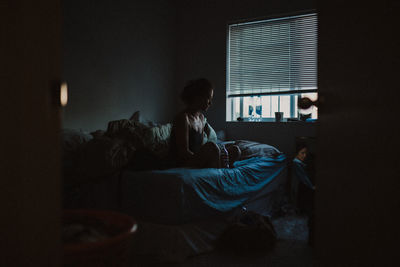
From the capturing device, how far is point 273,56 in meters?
3.85

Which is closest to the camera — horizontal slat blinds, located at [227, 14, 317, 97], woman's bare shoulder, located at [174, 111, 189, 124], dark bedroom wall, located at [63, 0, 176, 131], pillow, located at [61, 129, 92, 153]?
pillow, located at [61, 129, 92, 153]

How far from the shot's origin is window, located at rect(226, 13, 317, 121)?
368 centimetres

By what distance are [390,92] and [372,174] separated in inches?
7.6

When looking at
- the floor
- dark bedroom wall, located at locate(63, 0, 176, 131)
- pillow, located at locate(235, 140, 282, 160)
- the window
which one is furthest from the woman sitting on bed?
the window

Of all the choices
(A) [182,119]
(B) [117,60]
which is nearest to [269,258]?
Result: (A) [182,119]

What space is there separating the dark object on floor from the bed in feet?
0.31

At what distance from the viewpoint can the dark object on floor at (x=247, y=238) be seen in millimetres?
2078

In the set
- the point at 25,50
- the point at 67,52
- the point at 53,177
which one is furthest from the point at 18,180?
the point at 67,52

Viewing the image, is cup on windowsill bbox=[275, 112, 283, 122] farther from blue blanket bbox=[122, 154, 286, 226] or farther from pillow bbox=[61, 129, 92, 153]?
pillow bbox=[61, 129, 92, 153]

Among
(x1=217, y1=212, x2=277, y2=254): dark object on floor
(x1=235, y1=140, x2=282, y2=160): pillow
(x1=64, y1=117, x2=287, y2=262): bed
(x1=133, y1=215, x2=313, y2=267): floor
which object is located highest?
(x1=235, y1=140, x2=282, y2=160): pillow

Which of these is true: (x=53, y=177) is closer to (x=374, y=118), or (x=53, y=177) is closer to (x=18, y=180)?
(x=18, y=180)

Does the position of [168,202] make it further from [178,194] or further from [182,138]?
[182,138]

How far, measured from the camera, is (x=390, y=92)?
2.45 feet

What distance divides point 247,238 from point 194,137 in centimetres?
91
